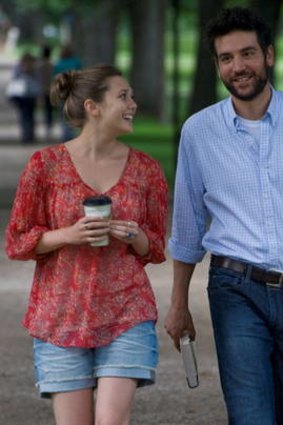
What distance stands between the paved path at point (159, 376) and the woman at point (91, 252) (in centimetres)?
253

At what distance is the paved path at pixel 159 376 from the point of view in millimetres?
8500

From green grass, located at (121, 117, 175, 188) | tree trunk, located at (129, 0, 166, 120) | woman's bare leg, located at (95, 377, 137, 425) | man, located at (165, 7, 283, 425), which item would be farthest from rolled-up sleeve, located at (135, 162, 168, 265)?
tree trunk, located at (129, 0, 166, 120)

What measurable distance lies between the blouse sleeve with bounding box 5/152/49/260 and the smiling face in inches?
10.5

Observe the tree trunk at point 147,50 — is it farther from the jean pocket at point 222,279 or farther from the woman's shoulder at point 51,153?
the jean pocket at point 222,279

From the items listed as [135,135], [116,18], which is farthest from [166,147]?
[116,18]

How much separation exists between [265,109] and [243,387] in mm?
940

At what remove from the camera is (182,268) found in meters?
6.07

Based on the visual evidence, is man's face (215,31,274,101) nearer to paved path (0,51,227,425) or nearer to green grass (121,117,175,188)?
paved path (0,51,227,425)

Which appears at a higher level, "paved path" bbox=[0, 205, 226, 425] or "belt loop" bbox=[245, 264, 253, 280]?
"belt loop" bbox=[245, 264, 253, 280]

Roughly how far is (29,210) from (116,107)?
0.46 m

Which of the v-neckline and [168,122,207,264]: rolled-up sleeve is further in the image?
[168,122,207,264]: rolled-up sleeve

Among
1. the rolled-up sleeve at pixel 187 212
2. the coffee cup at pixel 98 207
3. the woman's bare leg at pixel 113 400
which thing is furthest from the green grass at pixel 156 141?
the coffee cup at pixel 98 207

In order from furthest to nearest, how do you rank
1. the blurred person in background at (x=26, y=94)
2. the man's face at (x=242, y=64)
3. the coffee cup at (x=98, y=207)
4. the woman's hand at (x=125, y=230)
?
the blurred person in background at (x=26, y=94), the man's face at (x=242, y=64), the woman's hand at (x=125, y=230), the coffee cup at (x=98, y=207)

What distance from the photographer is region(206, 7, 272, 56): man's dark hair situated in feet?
19.1
